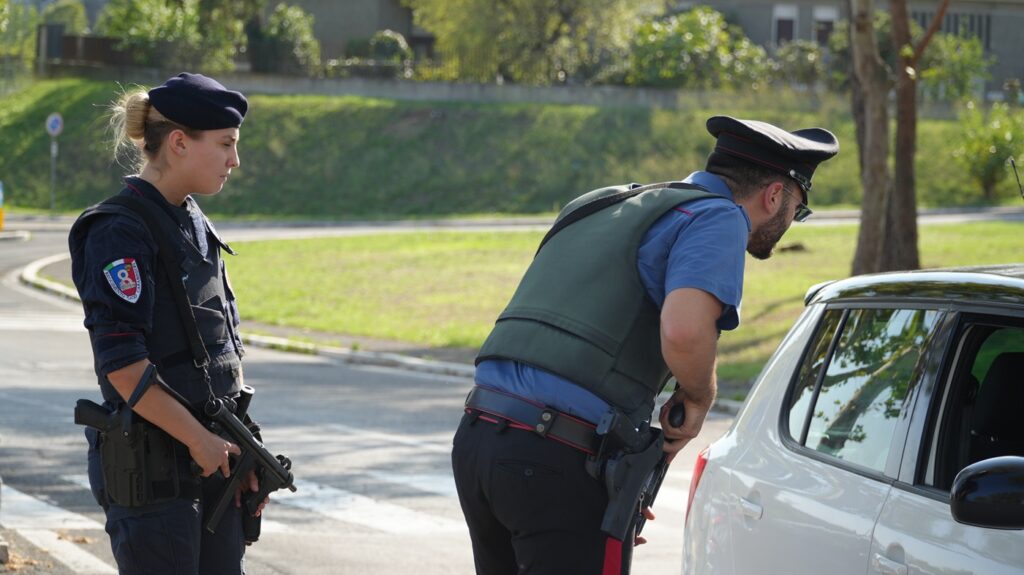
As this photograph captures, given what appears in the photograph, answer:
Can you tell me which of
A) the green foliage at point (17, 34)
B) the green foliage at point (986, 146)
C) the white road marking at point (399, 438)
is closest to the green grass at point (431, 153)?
the green foliage at point (986, 146)

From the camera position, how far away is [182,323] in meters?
3.75

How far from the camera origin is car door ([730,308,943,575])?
349 cm

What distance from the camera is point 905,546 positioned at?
324cm

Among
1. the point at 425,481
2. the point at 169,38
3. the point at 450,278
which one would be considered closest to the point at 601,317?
the point at 425,481

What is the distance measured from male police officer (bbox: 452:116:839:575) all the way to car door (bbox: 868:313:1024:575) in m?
0.50

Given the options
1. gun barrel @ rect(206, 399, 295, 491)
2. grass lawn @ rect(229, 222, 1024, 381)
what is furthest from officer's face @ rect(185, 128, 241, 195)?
grass lawn @ rect(229, 222, 1024, 381)

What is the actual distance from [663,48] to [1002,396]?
166ft

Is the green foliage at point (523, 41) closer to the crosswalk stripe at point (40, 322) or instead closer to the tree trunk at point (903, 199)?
the tree trunk at point (903, 199)

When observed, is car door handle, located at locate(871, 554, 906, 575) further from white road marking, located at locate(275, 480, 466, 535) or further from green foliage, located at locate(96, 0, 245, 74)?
green foliage, located at locate(96, 0, 245, 74)

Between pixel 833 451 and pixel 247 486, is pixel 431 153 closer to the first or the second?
pixel 247 486

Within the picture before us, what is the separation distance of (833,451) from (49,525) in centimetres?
517

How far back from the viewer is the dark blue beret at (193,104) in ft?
12.4

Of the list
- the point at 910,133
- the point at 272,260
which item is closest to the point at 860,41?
the point at 910,133

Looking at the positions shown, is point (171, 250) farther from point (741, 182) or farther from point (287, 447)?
point (287, 447)
